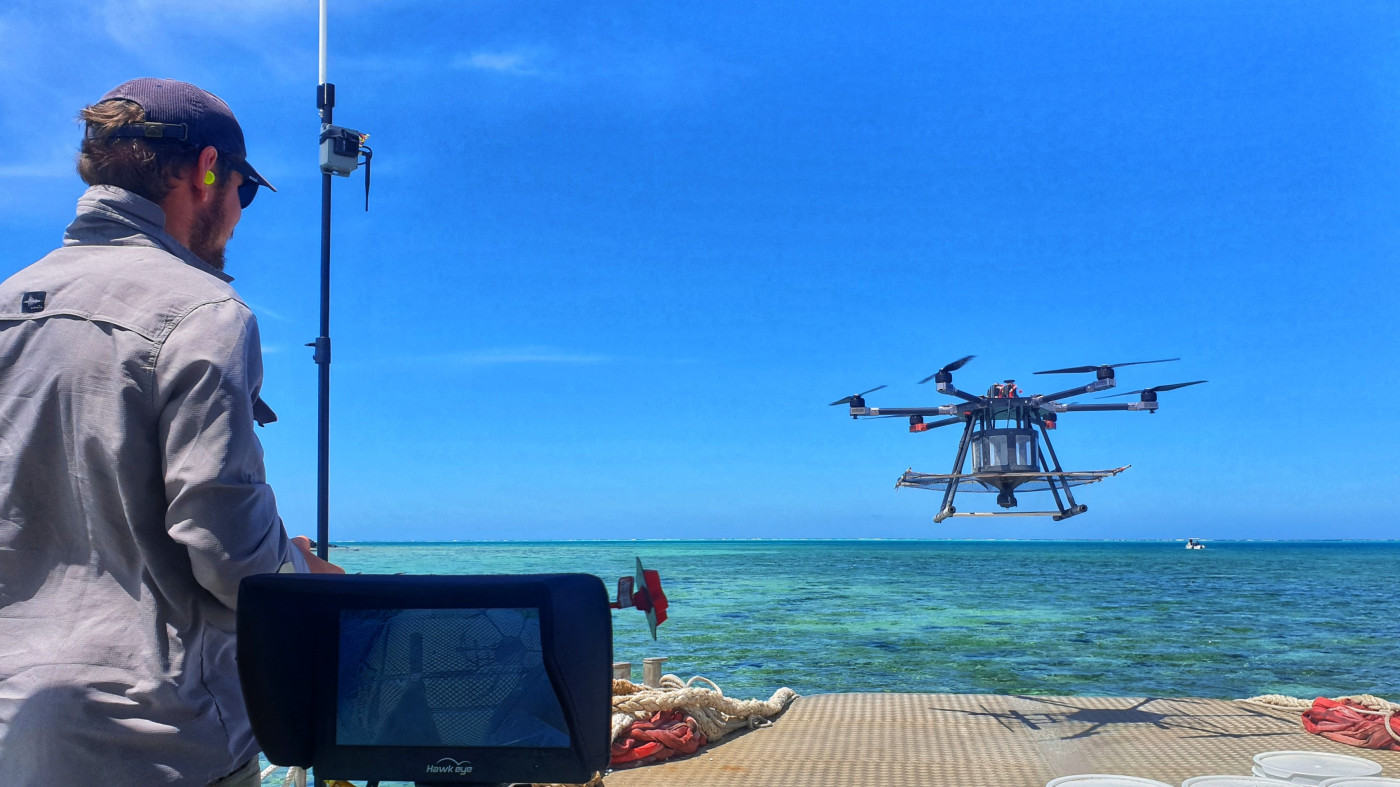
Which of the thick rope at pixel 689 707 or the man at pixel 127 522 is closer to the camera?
the man at pixel 127 522

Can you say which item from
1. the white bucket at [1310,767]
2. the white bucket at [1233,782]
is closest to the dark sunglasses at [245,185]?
the white bucket at [1233,782]

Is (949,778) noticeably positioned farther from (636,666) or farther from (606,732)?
(636,666)

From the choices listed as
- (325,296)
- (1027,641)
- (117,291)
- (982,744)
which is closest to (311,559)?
(117,291)

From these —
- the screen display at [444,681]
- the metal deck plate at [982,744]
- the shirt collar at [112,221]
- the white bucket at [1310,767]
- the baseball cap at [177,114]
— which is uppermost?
the baseball cap at [177,114]

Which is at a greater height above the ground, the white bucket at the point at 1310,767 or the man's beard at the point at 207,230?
the man's beard at the point at 207,230

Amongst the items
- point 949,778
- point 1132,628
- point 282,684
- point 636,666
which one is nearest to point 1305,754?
point 949,778

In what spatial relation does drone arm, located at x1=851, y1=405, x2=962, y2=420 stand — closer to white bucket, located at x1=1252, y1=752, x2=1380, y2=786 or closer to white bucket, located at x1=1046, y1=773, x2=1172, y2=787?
white bucket, located at x1=1252, y1=752, x2=1380, y2=786

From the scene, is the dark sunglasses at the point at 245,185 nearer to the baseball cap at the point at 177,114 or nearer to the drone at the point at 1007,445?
the baseball cap at the point at 177,114

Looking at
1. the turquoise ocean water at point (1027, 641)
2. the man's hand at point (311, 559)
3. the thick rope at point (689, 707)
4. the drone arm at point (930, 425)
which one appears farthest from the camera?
the drone arm at point (930, 425)
